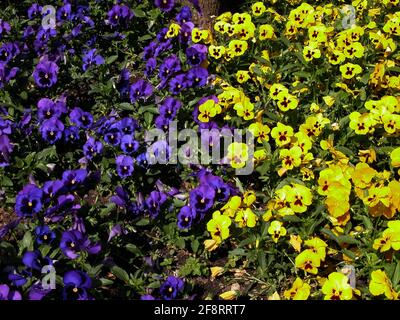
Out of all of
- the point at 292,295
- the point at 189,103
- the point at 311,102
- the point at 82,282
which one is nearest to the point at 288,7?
the point at 311,102

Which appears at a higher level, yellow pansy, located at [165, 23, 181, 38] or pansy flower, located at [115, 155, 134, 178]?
yellow pansy, located at [165, 23, 181, 38]

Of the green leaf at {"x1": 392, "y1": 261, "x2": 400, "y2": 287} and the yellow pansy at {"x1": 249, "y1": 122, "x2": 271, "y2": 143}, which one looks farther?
the yellow pansy at {"x1": 249, "y1": 122, "x2": 271, "y2": 143}

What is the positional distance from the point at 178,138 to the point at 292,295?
180 centimetres

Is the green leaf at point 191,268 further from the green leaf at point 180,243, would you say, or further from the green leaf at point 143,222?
the green leaf at point 143,222

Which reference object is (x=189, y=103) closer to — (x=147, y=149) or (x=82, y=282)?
(x=147, y=149)

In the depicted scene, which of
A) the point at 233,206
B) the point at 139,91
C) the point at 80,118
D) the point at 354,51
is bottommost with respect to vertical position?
the point at 233,206

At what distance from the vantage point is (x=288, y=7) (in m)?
6.43

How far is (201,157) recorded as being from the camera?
14.7ft

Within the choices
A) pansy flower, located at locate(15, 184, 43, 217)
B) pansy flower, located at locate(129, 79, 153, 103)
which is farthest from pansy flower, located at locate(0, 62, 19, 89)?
pansy flower, located at locate(15, 184, 43, 217)

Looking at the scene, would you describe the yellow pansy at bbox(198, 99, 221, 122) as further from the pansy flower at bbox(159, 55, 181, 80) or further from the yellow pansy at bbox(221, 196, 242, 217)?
the yellow pansy at bbox(221, 196, 242, 217)

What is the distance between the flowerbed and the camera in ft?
12.0

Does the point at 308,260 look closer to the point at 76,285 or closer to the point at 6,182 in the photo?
the point at 76,285

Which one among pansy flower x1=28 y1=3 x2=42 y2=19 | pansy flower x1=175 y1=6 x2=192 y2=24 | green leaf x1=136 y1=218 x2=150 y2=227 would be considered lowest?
green leaf x1=136 y1=218 x2=150 y2=227

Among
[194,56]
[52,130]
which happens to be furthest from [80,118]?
[194,56]
